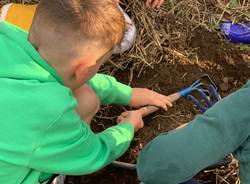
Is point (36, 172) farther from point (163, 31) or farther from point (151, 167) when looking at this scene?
point (163, 31)

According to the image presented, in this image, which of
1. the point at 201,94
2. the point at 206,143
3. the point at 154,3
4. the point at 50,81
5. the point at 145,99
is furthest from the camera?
the point at 154,3

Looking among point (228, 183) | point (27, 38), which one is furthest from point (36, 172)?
point (228, 183)

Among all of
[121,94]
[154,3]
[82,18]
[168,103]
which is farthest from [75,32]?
[154,3]

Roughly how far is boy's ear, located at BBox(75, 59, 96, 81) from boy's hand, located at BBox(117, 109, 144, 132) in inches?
17.1

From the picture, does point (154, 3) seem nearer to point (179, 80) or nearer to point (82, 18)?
point (179, 80)

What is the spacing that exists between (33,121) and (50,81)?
5.3 inches

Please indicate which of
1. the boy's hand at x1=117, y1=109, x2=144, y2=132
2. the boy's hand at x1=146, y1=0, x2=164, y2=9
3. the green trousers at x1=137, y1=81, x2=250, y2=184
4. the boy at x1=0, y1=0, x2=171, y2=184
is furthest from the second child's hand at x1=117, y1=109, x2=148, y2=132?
the boy's hand at x1=146, y1=0, x2=164, y2=9

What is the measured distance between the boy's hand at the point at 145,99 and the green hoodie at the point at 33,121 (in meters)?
0.49

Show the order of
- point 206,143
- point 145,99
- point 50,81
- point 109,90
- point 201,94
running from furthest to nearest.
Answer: point 201,94 < point 145,99 < point 109,90 < point 50,81 < point 206,143

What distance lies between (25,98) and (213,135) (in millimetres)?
516

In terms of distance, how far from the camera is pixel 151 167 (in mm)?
1458

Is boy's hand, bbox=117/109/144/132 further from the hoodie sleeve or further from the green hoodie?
the green hoodie

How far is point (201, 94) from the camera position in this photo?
7.14 ft

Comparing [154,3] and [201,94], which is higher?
[154,3]
